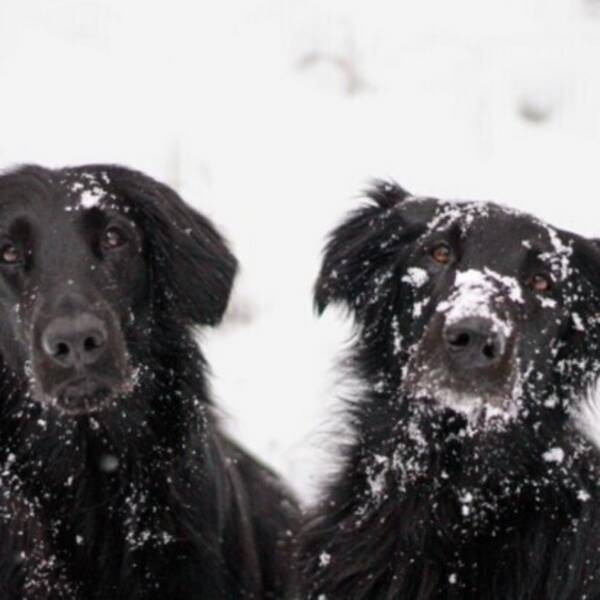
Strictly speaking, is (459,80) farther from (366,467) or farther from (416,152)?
(366,467)

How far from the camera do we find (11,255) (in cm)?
461

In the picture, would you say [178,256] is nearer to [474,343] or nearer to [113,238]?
[113,238]

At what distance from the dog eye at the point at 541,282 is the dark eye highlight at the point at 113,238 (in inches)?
58.7

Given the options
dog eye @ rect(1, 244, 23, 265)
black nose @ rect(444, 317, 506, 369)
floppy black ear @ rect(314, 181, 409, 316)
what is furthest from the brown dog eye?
dog eye @ rect(1, 244, 23, 265)

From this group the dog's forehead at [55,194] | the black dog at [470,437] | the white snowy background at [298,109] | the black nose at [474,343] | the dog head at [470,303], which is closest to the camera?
the black nose at [474,343]

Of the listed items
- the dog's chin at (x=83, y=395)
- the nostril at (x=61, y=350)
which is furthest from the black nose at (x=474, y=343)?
the nostril at (x=61, y=350)

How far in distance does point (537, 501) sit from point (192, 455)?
1.30 meters

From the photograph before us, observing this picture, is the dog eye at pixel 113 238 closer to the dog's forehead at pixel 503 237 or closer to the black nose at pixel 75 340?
the black nose at pixel 75 340

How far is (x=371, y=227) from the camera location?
498 centimetres

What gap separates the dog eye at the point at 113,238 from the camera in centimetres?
470

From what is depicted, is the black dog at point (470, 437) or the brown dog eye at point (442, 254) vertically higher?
the brown dog eye at point (442, 254)

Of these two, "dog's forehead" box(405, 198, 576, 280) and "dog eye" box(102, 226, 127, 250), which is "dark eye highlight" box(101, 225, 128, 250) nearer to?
"dog eye" box(102, 226, 127, 250)

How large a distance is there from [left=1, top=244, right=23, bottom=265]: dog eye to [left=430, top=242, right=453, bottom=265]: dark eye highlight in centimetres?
148

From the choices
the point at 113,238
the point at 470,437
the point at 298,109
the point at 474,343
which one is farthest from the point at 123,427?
the point at 298,109
